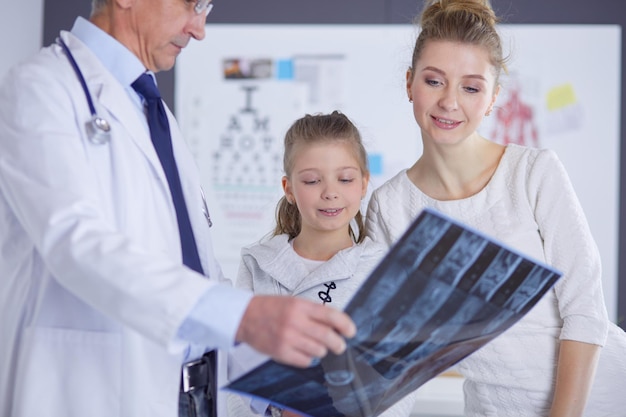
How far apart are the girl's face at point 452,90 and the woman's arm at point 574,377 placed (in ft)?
1.63

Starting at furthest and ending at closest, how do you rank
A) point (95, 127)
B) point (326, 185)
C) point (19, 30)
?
point (19, 30)
point (326, 185)
point (95, 127)

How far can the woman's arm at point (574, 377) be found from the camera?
5.13ft

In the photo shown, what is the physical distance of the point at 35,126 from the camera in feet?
3.76

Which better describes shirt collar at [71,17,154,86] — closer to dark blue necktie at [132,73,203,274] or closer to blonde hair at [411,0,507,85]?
dark blue necktie at [132,73,203,274]

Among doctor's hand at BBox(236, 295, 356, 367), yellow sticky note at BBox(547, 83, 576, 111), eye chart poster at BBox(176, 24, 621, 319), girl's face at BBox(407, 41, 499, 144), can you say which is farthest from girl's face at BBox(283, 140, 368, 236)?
yellow sticky note at BBox(547, 83, 576, 111)

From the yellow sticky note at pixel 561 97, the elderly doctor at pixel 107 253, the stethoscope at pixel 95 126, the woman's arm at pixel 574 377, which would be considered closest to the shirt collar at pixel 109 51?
the elderly doctor at pixel 107 253

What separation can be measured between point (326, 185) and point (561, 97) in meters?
3.42

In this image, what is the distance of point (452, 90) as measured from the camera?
168cm

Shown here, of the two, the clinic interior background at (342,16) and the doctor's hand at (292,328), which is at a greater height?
the clinic interior background at (342,16)

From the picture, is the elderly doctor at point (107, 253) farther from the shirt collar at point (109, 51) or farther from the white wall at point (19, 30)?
the white wall at point (19, 30)

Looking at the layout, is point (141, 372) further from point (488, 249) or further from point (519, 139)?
point (519, 139)

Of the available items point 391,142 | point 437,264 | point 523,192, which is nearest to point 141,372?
point 437,264

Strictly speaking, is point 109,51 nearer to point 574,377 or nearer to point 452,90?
point 452,90

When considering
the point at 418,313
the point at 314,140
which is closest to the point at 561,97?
the point at 314,140
